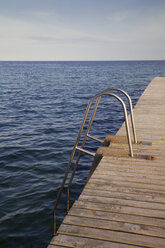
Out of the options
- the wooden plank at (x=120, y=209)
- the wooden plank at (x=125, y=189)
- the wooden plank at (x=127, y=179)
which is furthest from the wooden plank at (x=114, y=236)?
the wooden plank at (x=127, y=179)

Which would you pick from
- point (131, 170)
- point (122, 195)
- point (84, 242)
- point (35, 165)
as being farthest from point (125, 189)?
point (35, 165)

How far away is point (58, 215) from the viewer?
521cm

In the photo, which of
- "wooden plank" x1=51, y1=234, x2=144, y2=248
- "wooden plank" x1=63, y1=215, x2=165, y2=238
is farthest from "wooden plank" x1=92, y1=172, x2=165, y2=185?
"wooden plank" x1=51, y1=234, x2=144, y2=248

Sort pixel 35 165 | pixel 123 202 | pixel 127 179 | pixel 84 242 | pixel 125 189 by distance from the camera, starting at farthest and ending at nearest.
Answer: pixel 35 165
pixel 127 179
pixel 125 189
pixel 123 202
pixel 84 242

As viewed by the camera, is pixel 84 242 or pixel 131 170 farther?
pixel 131 170

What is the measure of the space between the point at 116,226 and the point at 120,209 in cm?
33

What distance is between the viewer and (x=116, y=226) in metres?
2.62

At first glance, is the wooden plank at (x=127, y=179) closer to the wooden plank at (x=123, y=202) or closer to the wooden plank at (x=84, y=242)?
the wooden plank at (x=123, y=202)

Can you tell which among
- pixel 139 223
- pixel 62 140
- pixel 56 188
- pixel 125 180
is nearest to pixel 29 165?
pixel 56 188

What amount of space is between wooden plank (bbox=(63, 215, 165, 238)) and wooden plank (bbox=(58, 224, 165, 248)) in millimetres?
48

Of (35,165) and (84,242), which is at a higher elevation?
(84,242)

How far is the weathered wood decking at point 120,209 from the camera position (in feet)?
7.96

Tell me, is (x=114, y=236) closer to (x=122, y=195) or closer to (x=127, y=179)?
(x=122, y=195)

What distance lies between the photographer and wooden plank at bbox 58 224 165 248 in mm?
2357
